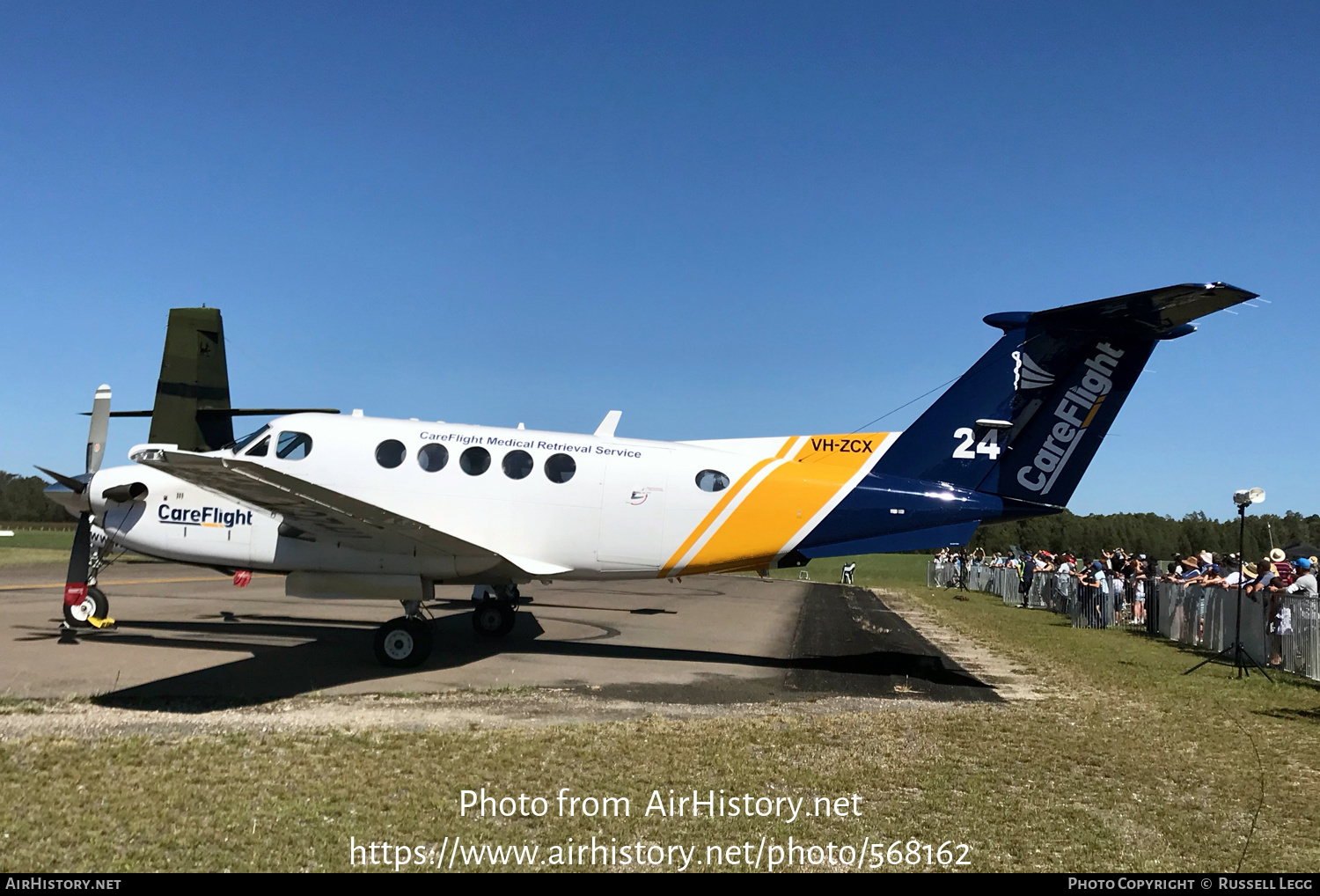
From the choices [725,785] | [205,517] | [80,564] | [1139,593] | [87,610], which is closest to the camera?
[725,785]

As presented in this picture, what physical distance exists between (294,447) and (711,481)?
6114 millimetres

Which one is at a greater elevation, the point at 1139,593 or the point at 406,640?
the point at 1139,593

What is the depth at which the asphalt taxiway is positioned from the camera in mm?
10148

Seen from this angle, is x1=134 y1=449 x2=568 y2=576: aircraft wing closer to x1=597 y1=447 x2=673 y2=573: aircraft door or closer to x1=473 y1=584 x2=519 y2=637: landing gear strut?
x1=597 y1=447 x2=673 y2=573: aircraft door

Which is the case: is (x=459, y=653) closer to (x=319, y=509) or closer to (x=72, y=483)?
(x=319, y=509)

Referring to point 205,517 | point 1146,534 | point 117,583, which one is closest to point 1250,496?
point 205,517

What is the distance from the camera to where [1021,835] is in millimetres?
5523

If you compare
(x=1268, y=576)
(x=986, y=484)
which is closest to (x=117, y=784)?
(x=986, y=484)

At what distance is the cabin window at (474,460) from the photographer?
476 inches

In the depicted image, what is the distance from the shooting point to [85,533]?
12.8 metres

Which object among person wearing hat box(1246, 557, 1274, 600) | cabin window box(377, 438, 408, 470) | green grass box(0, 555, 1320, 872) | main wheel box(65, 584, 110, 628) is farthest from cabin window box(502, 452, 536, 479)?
person wearing hat box(1246, 557, 1274, 600)
